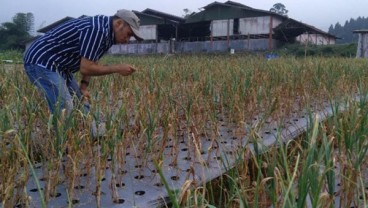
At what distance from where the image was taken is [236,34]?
2256 cm

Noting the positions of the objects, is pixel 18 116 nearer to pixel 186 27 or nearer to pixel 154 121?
pixel 154 121

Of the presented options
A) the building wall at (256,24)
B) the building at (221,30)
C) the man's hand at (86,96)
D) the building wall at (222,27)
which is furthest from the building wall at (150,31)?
the man's hand at (86,96)

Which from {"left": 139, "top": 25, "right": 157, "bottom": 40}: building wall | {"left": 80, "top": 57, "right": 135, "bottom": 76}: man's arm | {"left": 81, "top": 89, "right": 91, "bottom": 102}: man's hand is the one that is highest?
{"left": 139, "top": 25, "right": 157, "bottom": 40}: building wall

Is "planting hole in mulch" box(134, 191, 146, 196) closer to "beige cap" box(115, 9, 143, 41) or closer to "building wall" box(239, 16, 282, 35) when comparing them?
"beige cap" box(115, 9, 143, 41)

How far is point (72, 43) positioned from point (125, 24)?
0.45 metres

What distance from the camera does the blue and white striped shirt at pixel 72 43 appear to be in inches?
105

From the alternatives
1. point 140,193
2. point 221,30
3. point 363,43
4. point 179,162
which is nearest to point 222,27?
point 221,30

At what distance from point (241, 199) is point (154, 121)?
1.17m

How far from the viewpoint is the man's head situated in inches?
107

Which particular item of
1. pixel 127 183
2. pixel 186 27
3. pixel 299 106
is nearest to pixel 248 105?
pixel 299 106

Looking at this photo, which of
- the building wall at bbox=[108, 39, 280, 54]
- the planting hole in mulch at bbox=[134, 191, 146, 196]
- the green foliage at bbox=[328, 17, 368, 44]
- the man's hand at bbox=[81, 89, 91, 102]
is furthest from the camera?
the green foliage at bbox=[328, 17, 368, 44]

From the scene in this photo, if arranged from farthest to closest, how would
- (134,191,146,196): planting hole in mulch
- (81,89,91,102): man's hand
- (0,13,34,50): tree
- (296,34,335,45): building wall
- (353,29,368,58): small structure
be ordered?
(0,13,34,50): tree
(296,34,335,45): building wall
(353,29,368,58): small structure
(81,89,91,102): man's hand
(134,191,146,196): planting hole in mulch

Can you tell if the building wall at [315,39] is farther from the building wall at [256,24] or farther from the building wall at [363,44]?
the building wall at [363,44]

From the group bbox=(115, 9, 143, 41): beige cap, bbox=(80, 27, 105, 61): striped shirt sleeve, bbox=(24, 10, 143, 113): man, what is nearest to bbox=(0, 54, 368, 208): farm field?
bbox=(24, 10, 143, 113): man
